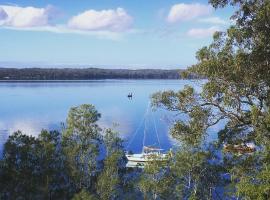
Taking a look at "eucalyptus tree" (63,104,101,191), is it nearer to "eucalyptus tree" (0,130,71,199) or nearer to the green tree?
the green tree

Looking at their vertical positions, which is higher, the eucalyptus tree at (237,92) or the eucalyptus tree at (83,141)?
the eucalyptus tree at (237,92)

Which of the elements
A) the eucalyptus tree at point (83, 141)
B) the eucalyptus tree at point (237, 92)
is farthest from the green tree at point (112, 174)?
the eucalyptus tree at point (237, 92)

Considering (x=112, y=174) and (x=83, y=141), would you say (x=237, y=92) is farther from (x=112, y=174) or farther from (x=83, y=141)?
(x=83, y=141)

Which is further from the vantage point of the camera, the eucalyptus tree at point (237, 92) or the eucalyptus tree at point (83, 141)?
the eucalyptus tree at point (83, 141)

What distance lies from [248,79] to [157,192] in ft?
44.3

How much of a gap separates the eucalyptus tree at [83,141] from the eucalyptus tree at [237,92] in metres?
13.3

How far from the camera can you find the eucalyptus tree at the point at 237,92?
12.7 metres

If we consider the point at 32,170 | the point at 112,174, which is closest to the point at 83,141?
the point at 112,174

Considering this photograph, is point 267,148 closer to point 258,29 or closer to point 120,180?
point 258,29

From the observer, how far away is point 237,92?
1330 centimetres

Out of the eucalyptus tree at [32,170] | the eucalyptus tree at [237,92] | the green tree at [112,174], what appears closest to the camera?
the eucalyptus tree at [237,92]

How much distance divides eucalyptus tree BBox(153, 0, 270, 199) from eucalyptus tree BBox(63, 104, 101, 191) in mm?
13321

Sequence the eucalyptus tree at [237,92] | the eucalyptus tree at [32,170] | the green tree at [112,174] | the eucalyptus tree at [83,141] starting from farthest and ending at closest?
the eucalyptus tree at [83,141]
the green tree at [112,174]
the eucalyptus tree at [32,170]
the eucalyptus tree at [237,92]

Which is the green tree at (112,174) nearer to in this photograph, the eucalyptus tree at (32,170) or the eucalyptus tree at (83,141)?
the eucalyptus tree at (83,141)
